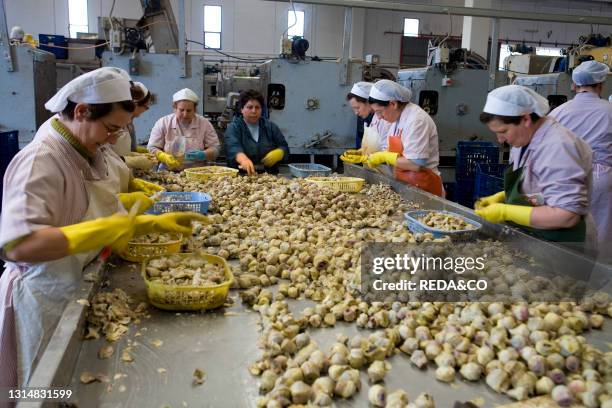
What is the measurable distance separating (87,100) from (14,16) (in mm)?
12203

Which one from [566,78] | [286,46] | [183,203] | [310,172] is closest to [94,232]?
[183,203]

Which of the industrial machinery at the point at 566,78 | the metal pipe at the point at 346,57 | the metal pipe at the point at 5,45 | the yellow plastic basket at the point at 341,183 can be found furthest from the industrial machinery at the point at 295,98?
the industrial machinery at the point at 566,78

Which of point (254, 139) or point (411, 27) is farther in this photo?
point (411, 27)

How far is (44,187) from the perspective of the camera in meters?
1.39

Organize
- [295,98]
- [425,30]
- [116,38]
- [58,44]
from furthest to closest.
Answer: [425,30]
[58,44]
[295,98]
[116,38]

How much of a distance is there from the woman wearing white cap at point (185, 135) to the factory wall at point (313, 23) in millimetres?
8466

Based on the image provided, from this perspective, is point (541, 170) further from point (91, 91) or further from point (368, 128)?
point (368, 128)

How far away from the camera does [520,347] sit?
1.25 m

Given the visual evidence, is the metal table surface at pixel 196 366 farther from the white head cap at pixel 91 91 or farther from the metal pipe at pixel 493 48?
the metal pipe at pixel 493 48

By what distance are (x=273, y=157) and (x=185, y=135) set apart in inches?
29.7

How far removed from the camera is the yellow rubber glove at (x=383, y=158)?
3.31 metres

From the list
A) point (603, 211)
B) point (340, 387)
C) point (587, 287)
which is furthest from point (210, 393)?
point (603, 211)

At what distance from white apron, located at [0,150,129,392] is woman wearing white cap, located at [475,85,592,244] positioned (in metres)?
1.59

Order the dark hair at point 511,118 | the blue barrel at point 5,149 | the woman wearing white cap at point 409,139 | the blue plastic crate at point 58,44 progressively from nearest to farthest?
the dark hair at point 511,118 < the woman wearing white cap at point 409,139 < the blue barrel at point 5,149 < the blue plastic crate at point 58,44
